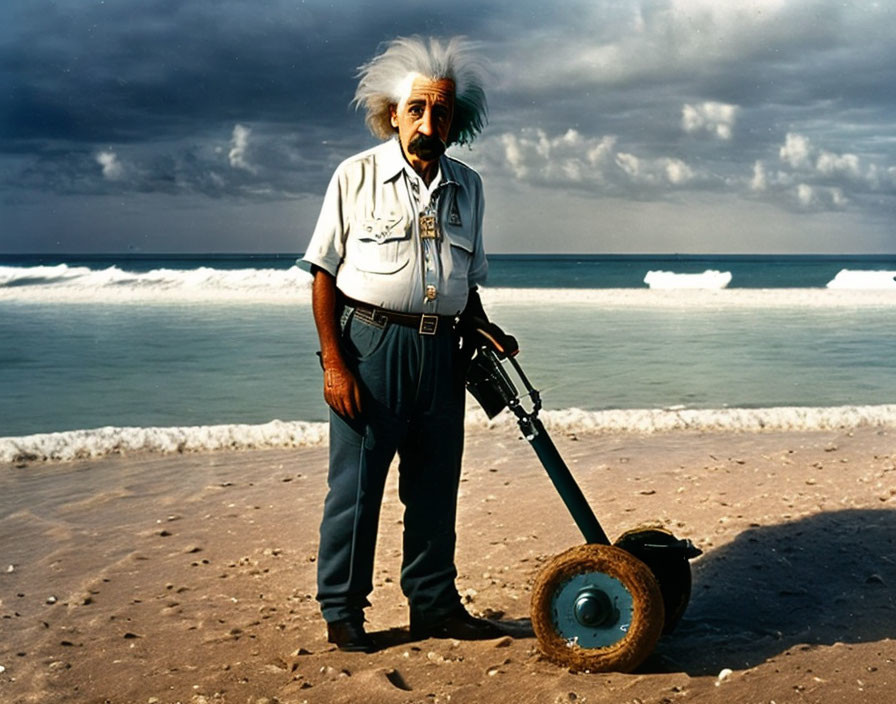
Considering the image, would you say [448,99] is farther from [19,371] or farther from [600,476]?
[19,371]

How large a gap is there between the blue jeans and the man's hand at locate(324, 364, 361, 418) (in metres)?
Answer: 0.04

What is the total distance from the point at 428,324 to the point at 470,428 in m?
4.33

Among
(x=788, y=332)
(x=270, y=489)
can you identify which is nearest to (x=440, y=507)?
(x=270, y=489)

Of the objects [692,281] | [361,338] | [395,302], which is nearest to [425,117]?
[395,302]

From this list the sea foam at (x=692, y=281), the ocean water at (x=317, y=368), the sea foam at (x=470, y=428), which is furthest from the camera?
the sea foam at (x=692, y=281)

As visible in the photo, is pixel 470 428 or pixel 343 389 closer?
pixel 343 389

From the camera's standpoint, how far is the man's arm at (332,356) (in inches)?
123

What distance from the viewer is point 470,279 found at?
133 inches

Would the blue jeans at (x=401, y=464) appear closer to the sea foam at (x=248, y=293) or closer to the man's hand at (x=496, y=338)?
the man's hand at (x=496, y=338)

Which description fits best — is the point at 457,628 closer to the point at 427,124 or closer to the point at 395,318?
the point at 395,318

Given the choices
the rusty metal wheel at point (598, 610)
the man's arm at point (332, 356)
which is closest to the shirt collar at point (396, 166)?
the man's arm at point (332, 356)

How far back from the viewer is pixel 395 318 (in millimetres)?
3152

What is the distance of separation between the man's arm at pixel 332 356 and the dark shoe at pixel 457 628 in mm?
797

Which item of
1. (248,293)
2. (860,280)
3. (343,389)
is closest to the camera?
(343,389)
